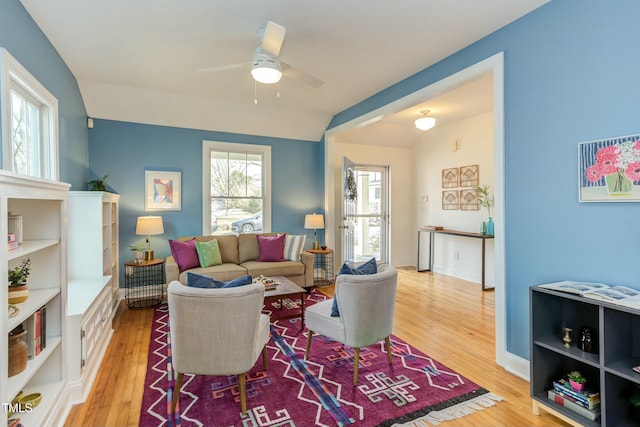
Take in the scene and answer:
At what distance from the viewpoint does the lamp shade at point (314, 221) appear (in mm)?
5316

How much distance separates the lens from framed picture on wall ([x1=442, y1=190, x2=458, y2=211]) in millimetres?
5770

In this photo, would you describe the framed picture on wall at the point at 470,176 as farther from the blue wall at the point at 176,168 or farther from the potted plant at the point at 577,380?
the potted plant at the point at 577,380

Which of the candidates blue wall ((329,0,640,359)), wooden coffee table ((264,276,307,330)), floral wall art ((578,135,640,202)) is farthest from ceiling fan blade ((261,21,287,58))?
floral wall art ((578,135,640,202))

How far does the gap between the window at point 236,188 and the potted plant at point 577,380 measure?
4.35 m

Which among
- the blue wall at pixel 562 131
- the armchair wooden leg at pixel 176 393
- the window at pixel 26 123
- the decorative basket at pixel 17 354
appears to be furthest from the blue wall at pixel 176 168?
the blue wall at pixel 562 131

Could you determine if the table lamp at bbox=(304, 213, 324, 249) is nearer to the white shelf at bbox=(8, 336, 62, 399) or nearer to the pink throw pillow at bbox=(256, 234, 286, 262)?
the pink throw pillow at bbox=(256, 234, 286, 262)

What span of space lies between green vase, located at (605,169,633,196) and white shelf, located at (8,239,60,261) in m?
3.28

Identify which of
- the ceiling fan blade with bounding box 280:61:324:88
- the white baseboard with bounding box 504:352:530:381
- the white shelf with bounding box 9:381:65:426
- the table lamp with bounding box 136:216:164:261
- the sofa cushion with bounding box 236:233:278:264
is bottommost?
the white baseboard with bounding box 504:352:530:381

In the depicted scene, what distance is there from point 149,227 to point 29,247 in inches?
107

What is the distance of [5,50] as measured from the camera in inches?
81.2

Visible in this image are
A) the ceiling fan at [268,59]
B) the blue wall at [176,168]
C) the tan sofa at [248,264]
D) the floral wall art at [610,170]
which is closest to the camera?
the floral wall art at [610,170]

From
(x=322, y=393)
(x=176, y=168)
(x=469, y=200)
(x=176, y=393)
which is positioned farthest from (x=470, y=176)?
(x=176, y=393)

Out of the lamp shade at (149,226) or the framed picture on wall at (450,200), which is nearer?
the lamp shade at (149,226)

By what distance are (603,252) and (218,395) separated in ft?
8.96
